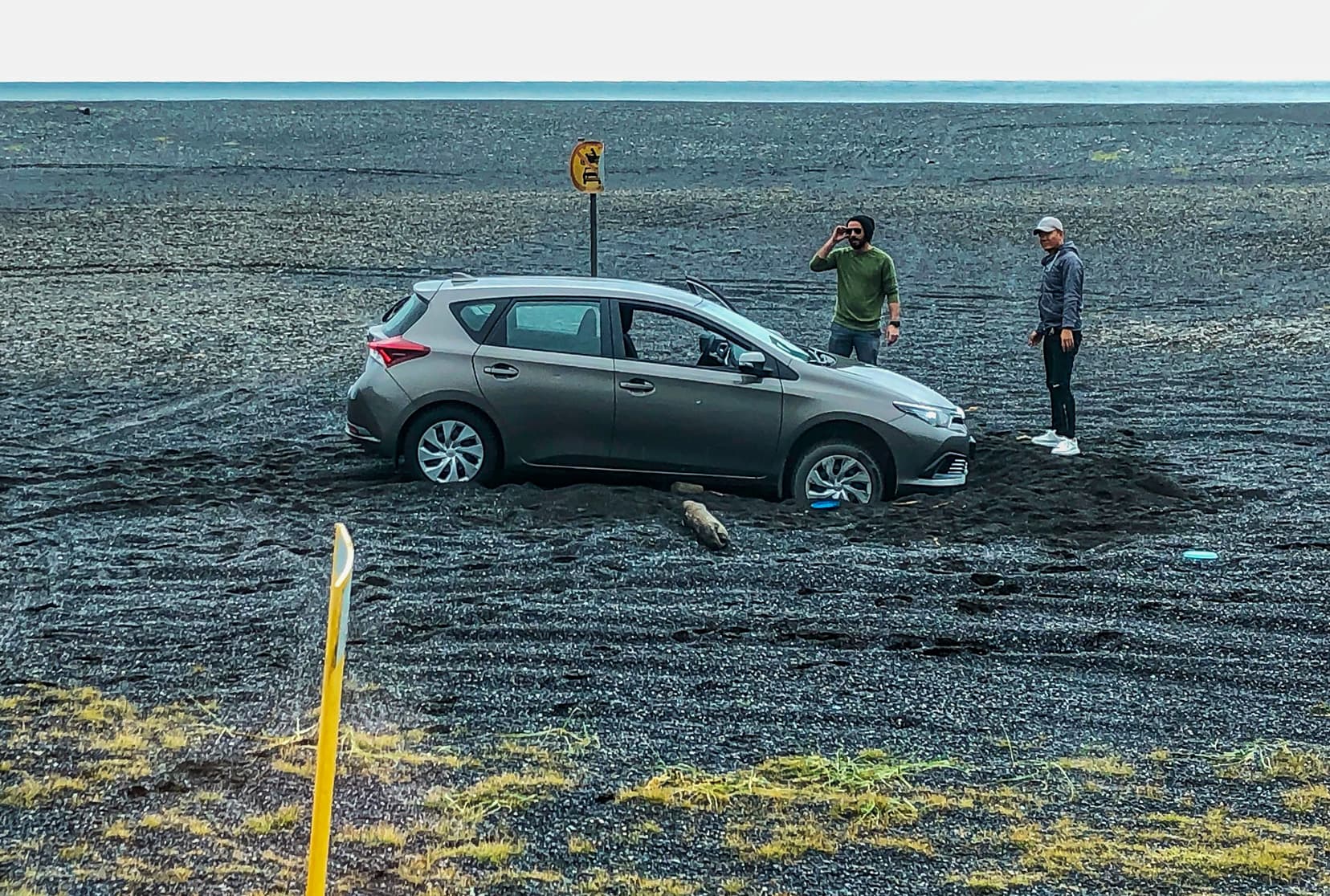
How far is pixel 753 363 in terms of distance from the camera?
34.9 feet

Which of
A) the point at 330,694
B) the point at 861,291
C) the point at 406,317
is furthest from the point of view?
the point at 861,291

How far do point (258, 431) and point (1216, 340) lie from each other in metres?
11.7

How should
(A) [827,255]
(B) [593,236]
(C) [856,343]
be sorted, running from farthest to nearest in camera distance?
(B) [593,236] < (A) [827,255] < (C) [856,343]

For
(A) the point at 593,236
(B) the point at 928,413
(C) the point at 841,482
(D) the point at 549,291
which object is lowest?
(C) the point at 841,482

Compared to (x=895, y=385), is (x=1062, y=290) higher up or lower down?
higher up

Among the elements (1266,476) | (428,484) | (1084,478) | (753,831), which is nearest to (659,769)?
(753,831)

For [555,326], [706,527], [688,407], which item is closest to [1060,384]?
[688,407]

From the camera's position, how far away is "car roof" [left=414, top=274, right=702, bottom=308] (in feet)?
36.0

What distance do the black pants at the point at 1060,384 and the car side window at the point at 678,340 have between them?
3016 millimetres

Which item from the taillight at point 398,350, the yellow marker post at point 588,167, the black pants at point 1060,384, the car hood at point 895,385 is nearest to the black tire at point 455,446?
the taillight at point 398,350

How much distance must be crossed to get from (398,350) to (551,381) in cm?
114

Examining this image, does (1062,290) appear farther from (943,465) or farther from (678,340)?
(678,340)

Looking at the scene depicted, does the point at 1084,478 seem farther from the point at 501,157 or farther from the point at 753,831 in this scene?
the point at 501,157

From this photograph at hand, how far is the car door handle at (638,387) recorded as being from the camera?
10727 millimetres
